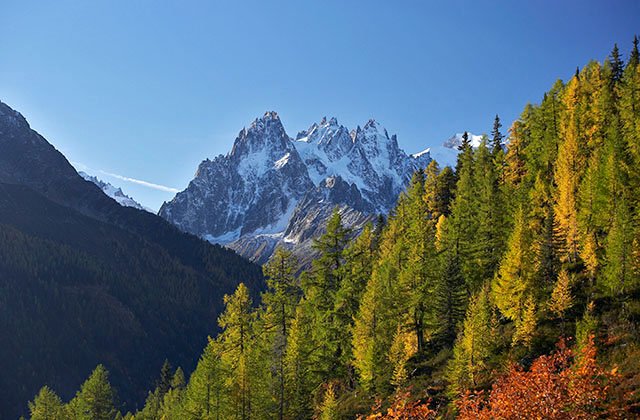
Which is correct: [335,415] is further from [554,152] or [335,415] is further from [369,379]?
[554,152]

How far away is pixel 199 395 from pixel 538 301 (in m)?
29.7

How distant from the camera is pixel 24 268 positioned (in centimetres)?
19175

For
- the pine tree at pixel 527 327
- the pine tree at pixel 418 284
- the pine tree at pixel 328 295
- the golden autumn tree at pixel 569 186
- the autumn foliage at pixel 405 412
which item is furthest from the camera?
the pine tree at pixel 328 295

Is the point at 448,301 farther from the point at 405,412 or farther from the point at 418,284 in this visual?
the point at 405,412

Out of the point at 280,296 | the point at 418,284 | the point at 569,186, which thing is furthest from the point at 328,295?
the point at 569,186

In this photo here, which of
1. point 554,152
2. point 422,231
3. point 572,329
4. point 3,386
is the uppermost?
point 554,152

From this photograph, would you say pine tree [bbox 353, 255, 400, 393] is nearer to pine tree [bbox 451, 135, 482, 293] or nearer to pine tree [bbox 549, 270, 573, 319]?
pine tree [bbox 451, 135, 482, 293]

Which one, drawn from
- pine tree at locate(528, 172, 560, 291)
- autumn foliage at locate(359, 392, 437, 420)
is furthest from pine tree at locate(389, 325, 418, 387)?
autumn foliage at locate(359, 392, 437, 420)

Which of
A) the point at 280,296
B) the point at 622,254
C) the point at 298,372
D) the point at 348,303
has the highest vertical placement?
the point at 622,254

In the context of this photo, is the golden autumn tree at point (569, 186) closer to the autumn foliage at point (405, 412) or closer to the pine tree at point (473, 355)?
the pine tree at point (473, 355)

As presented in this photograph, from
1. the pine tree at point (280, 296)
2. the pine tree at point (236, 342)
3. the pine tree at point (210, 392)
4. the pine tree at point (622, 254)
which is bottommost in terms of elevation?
Result: the pine tree at point (210, 392)

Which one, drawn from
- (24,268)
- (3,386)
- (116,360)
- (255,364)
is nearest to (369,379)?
(255,364)

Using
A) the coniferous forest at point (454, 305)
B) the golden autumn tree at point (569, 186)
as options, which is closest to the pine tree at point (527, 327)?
the coniferous forest at point (454, 305)

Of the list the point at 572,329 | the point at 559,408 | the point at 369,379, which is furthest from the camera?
the point at 369,379
